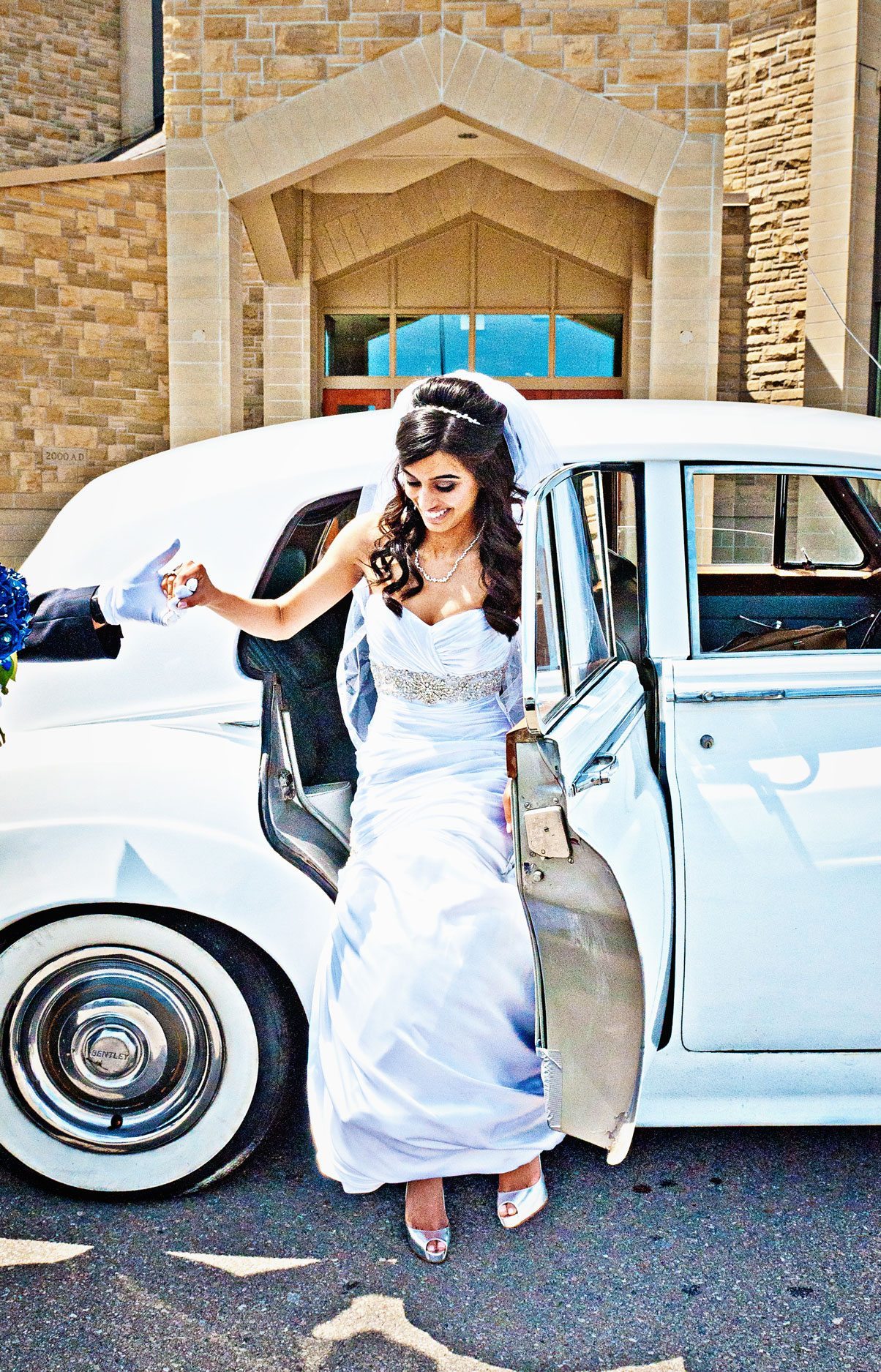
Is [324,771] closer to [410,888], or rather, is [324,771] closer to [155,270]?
[410,888]

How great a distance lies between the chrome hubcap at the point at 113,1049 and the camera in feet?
8.56

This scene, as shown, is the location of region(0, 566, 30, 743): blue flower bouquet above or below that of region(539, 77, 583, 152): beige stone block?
below

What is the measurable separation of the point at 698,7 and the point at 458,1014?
9343 millimetres

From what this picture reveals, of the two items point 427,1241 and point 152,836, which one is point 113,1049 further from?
point 427,1241

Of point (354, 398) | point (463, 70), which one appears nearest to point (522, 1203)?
point (463, 70)

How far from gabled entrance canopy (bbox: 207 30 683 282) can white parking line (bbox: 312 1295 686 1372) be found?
9.15 metres

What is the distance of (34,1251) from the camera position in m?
2.51

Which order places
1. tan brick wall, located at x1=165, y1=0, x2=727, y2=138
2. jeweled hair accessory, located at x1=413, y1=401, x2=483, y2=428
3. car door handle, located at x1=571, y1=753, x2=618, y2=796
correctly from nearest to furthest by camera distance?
1. car door handle, located at x1=571, y1=753, x2=618, y2=796
2. jeweled hair accessory, located at x1=413, y1=401, x2=483, y2=428
3. tan brick wall, located at x1=165, y1=0, x2=727, y2=138

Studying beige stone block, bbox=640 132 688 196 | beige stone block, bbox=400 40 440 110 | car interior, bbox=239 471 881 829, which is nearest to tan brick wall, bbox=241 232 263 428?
beige stone block, bbox=400 40 440 110

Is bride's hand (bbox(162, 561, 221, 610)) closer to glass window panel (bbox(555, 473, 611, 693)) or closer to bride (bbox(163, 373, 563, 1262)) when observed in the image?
bride (bbox(163, 373, 563, 1262))

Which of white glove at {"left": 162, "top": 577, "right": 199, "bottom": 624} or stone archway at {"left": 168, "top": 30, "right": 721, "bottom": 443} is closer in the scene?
white glove at {"left": 162, "top": 577, "right": 199, "bottom": 624}

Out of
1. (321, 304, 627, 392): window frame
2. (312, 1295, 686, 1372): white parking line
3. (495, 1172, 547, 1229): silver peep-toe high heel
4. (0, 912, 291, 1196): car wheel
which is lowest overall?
(312, 1295, 686, 1372): white parking line

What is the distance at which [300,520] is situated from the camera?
281 centimetres

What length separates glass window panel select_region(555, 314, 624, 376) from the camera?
12773mm
